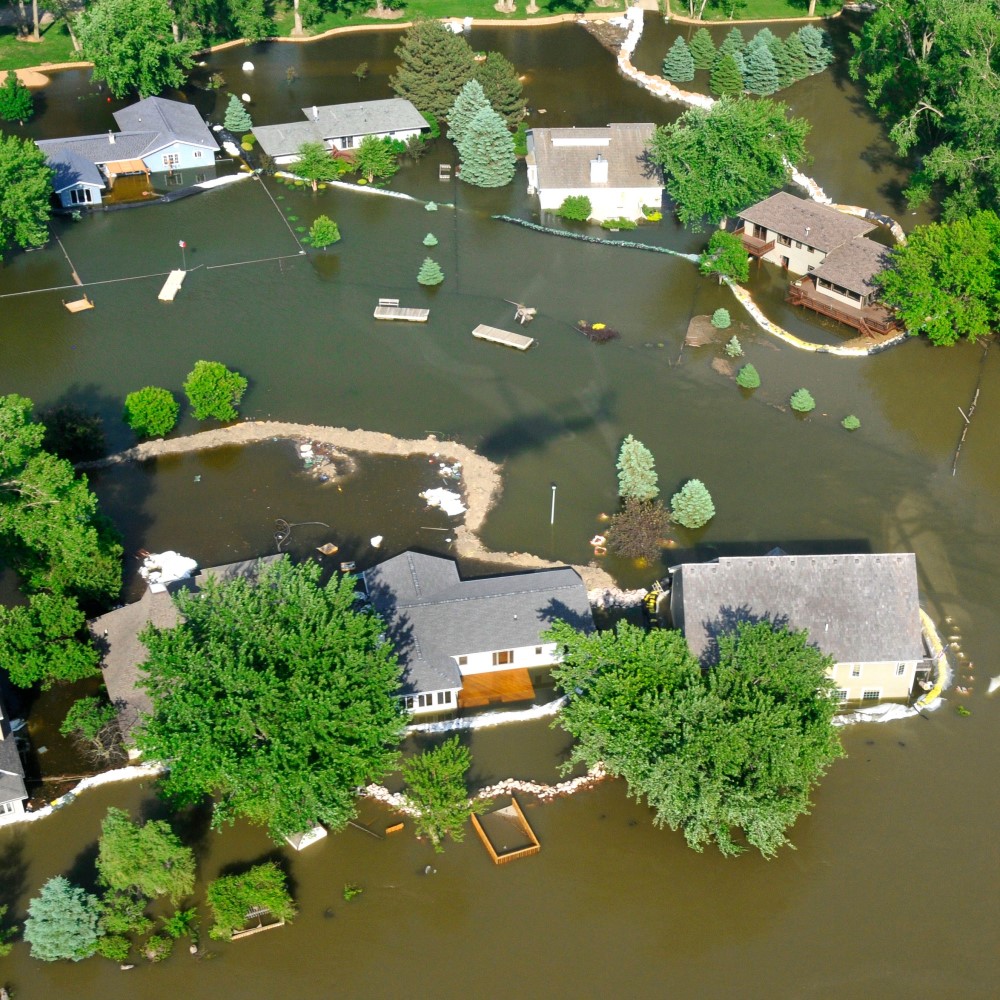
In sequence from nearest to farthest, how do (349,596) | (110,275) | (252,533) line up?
(349,596)
(252,533)
(110,275)

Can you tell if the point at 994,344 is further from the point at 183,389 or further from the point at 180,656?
the point at 180,656

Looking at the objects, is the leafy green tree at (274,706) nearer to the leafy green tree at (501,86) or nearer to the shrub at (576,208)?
the shrub at (576,208)

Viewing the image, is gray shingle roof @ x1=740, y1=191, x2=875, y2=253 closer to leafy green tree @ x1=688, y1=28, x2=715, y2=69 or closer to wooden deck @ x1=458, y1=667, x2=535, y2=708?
leafy green tree @ x1=688, y1=28, x2=715, y2=69

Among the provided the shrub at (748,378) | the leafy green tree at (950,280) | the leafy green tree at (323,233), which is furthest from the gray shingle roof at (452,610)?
the leafy green tree at (323,233)

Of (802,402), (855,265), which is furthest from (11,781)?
(855,265)

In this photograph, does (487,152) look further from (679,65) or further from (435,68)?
(679,65)

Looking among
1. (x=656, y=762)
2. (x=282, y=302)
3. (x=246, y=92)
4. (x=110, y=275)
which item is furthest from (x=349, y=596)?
(x=246, y=92)
